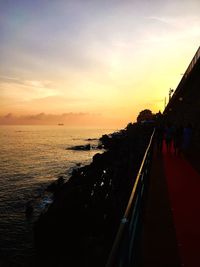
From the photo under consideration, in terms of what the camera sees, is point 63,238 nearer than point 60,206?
Yes

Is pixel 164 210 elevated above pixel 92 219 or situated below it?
above

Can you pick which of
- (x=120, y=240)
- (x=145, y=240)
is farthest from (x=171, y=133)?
(x=120, y=240)

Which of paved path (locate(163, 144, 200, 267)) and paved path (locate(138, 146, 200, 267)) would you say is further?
paved path (locate(163, 144, 200, 267))

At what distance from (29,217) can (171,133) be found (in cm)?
1393

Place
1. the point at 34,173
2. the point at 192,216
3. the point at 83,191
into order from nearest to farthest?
the point at 192,216 → the point at 83,191 → the point at 34,173

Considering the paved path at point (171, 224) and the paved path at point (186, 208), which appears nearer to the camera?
the paved path at point (171, 224)

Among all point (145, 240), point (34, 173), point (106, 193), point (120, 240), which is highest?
point (120, 240)

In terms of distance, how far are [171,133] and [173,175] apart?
6671 mm

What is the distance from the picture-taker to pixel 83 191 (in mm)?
19141

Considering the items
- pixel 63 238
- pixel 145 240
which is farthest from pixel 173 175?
pixel 63 238

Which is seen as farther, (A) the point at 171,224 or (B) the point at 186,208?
(B) the point at 186,208

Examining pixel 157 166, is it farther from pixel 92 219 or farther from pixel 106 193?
pixel 106 193

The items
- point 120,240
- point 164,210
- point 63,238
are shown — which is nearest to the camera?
point 120,240

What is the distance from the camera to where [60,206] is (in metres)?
16.1
